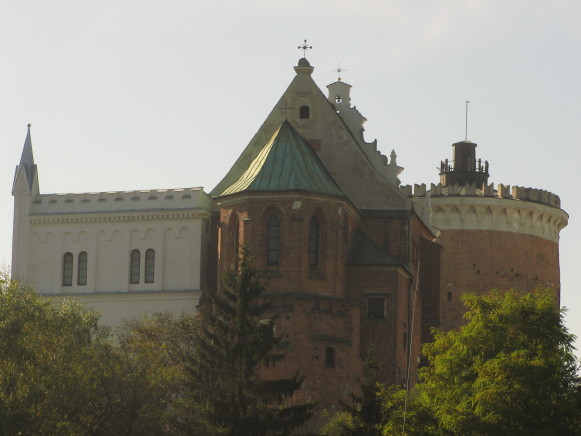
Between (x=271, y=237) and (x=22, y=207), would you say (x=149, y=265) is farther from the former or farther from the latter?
(x=271, y=237)

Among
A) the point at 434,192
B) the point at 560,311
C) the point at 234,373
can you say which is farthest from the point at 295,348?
the point at 434,192

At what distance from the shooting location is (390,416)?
6181 cm

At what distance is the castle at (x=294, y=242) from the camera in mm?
75938

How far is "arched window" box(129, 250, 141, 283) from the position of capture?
86.1 metres

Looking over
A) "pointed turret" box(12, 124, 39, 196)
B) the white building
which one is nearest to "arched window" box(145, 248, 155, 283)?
the white building

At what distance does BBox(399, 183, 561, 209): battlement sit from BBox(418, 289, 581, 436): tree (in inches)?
1875

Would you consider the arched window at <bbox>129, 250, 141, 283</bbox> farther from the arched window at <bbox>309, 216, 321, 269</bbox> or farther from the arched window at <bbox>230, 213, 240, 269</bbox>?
the arched window at <bbox>309, 216, 321, 269</bbox>

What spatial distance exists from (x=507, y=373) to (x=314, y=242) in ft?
65.9

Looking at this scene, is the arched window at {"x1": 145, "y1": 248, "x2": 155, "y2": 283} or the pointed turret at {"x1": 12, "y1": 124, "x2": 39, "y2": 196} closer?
the arched window at {"x1": 145, "y1": 248, "x2": 155, "y2": 283}

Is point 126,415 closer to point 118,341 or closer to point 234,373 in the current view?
point 234,373

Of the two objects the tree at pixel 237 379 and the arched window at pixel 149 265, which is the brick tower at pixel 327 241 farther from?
the tree at pixel 237 379

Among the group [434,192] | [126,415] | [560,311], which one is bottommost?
[126,415]

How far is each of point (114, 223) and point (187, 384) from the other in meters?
24.0

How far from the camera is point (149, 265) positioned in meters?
85.9
